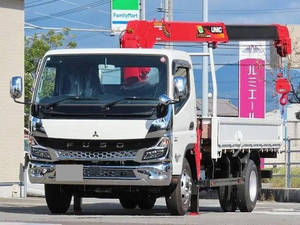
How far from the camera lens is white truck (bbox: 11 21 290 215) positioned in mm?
13672

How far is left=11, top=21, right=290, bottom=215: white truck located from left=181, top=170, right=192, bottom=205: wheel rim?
2 cm

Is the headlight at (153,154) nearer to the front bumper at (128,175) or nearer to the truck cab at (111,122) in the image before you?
the truck cab at (111,122)

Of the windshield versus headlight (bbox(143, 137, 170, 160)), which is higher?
the windshield

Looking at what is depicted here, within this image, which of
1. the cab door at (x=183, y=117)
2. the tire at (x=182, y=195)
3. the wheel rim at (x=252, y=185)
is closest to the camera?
the cab door at (x=183, y=117)

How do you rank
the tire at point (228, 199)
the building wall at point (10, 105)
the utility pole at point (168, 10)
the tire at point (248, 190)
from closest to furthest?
the tire at point (248, 190)
the tire at point (228, 199)
the building wall at point (10, 105)
the utility pole at point (168, 10)

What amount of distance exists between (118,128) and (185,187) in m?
1.72

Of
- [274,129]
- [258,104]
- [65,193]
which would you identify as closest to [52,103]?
[65,193]

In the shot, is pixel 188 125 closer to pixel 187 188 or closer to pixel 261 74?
pixel 187 188

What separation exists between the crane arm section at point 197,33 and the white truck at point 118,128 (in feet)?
9.91

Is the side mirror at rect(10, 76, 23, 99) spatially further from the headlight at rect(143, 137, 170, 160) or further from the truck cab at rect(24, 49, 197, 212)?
the headlight at rect(143, 137, 170, 160)

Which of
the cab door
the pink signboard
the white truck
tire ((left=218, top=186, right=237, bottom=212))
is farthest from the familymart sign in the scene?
the cab door

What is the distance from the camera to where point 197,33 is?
741 inches

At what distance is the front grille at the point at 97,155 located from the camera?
44.8 feet

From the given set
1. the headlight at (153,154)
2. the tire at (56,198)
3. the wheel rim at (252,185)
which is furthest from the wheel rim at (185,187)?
the wheel rim at (252,185)
